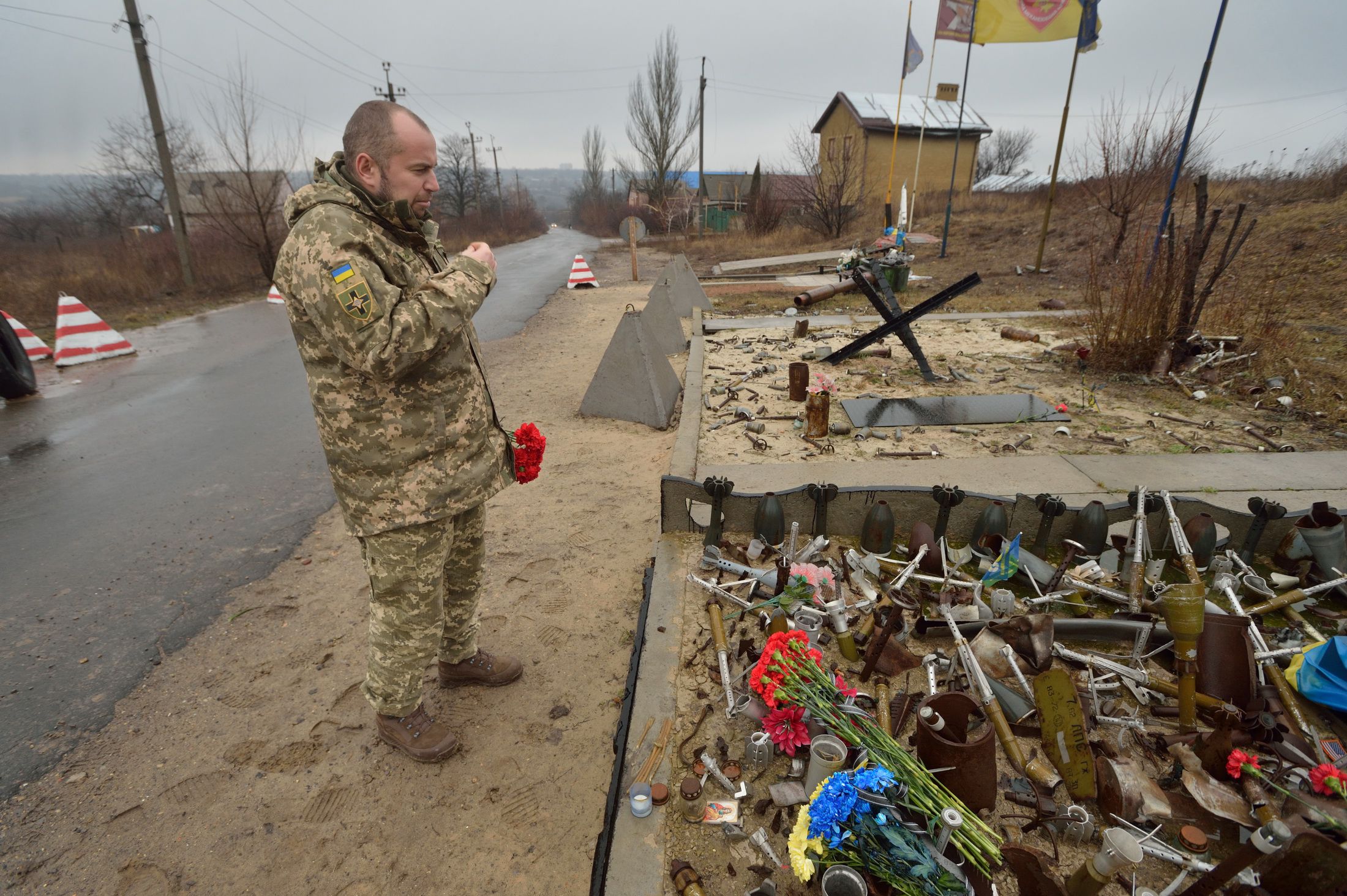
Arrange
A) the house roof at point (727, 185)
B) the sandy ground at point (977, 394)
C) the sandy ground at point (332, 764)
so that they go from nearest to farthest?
the sandy ground at point (332, 764)
the sandy ground at point (977, 394)
the house roof at point (727, 185)

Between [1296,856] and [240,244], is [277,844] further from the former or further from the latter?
[240,244]

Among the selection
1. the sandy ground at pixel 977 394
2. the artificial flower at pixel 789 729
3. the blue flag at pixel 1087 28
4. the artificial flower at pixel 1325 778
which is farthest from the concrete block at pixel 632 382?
the blue flag at pixel 1087 28

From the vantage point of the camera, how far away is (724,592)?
3.04 metres

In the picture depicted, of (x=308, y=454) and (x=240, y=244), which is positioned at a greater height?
(x=240, y=244)

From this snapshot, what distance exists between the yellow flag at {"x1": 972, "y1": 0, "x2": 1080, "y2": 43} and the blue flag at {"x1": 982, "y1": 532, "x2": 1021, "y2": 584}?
42.8 feet

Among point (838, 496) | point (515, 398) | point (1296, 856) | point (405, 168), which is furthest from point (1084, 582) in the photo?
point (515, 398)

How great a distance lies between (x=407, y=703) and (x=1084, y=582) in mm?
3086

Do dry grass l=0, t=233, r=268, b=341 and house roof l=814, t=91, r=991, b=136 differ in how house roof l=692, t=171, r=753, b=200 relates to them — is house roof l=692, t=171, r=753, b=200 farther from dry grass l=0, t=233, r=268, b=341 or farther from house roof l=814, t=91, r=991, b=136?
dry grass l=0, t=233, r=268, b=341

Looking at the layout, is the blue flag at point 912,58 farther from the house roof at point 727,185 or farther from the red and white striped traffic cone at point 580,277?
the house roof at point 727,185

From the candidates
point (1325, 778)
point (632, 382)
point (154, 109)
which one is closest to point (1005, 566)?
point (1325, 778)

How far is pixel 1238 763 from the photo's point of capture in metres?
2.00

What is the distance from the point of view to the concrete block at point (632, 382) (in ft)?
19.5

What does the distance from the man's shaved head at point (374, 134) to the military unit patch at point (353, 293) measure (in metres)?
0.41

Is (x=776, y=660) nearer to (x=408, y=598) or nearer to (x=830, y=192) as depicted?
(x=408, y=598)
